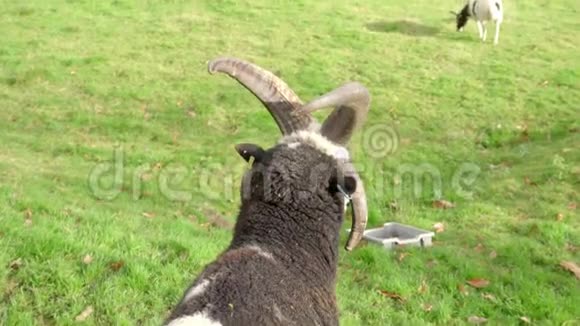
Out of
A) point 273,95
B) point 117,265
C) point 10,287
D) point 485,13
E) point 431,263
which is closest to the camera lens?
point 273,95

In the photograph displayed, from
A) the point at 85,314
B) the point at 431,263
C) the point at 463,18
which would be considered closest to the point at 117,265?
the point at 85,314

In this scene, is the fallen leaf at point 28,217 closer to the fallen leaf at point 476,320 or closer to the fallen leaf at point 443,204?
the fallen leaf at point 476,320

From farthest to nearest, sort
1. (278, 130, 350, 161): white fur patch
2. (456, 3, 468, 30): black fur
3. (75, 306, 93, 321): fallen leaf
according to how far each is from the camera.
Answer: (456, 3, 468, 30): black fur < (75, 306, 93, 321): fallen leaf < (278, 130, 350, 161): white fur patch

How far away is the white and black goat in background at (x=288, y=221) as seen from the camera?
381cm

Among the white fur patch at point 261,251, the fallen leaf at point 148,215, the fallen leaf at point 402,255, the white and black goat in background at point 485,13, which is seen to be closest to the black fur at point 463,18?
the white and black goat in background at point 485,13

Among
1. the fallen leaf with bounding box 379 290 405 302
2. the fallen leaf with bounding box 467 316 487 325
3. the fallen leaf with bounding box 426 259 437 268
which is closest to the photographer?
the fallen leaf with bounding box 467 316 487 325

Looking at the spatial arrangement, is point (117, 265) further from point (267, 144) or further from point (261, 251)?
point (267, 144)

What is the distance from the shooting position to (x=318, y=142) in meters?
5.04

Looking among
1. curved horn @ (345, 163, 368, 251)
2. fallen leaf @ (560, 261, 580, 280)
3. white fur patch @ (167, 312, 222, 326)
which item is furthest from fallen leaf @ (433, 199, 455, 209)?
white fur patch @ (167, 312, 222, 326)

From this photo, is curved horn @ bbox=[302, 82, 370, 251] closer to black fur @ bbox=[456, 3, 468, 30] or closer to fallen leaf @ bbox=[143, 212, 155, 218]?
fallen leaf @ bbox=[143, 212, 155, 218]

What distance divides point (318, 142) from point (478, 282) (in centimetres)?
399

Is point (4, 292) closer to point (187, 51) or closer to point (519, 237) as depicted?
point (519, 237)

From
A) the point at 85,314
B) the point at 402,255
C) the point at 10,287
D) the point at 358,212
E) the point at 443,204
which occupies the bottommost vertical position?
the point at 443,204

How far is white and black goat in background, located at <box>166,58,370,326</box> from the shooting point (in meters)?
3.81
